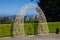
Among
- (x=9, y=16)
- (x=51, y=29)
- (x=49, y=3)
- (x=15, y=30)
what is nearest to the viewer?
(x=15, y=30)

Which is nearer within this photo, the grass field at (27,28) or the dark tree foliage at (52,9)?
the grass field at (27,28)

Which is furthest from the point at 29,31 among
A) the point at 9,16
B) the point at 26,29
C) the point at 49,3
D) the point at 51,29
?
the point at 49,3

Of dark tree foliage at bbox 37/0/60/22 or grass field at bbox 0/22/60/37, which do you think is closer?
grass field at bbox 0/22/60/37

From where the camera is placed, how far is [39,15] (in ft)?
65.8

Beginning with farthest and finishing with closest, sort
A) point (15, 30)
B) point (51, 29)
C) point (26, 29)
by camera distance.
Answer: point (51, 29)
point (26, 29)
point (15, 30)

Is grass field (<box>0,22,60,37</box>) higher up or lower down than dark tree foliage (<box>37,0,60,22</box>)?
lower down

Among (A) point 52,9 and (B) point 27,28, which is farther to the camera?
(A) point 52,9

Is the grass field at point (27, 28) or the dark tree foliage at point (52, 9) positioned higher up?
the dark tree foliage at point (52, 9)

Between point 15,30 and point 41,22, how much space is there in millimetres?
3436

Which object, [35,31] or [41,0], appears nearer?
[35,31]

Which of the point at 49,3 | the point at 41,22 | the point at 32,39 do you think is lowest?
the point at 32,39

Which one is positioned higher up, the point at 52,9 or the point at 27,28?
the point at 52,9

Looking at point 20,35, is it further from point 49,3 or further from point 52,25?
point 49,3

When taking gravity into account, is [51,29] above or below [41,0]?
below
